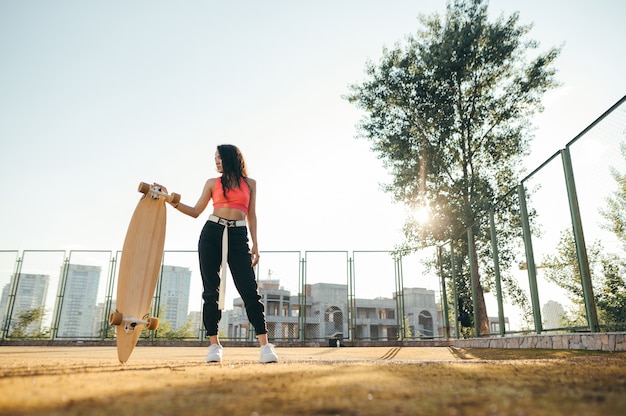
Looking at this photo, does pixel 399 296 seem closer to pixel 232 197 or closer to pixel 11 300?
pixel 232 197

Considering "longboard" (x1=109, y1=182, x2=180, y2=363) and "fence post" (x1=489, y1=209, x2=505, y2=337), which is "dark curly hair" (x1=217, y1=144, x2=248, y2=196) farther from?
"fence post" (x1=489, y1=209, x2=505, y2=337)

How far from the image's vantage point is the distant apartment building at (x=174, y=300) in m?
13.3

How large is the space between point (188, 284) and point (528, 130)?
38.4 feet

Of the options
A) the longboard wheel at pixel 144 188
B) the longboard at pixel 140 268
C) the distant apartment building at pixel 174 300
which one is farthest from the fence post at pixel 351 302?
the longboard wheel at pixel 144 188

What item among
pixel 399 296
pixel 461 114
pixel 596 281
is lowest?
pixel 596 281

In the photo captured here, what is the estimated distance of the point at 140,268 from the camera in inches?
132

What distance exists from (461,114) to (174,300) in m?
10.9

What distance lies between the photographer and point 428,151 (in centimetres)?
1280

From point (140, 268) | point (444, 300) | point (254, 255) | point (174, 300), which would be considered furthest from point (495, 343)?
A: point (174, 300)

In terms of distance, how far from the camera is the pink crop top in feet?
11.4

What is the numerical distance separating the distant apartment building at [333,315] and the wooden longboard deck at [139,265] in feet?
31.2

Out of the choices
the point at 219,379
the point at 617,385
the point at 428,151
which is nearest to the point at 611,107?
the point at 617,385

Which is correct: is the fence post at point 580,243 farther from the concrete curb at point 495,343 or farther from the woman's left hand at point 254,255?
the woman's left hand at point 254,255

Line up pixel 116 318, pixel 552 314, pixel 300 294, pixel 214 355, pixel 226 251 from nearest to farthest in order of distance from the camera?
pixel 116 318 < pixel 214 355 < pixel 226 251 < pixel 552 314 < pixel 300 294
